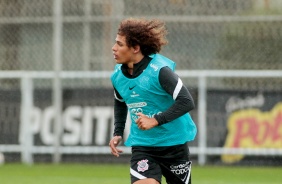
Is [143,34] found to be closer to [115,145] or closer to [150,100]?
[150,100]

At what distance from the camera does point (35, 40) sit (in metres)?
14.7

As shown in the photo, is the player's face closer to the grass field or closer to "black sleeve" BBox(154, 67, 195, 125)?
"black sleeve" BBox(154, 67, 195, 125)

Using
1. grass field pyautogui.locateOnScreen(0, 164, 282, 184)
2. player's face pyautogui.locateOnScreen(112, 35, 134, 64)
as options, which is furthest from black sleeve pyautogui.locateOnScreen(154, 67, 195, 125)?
grass field pyautogui.locateOnScreen(0, 164, 282, 184)

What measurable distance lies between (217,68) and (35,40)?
2.90m

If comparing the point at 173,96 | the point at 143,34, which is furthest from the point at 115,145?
the point at 143,34

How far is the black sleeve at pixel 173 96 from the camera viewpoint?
6.86 m

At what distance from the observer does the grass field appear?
1146 cm

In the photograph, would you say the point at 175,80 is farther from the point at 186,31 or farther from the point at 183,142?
the point at 186,31

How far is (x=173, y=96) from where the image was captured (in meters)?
6.95

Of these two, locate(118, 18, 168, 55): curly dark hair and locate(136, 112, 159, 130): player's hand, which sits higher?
locate(118, 18, 168, 55): curly dark hair

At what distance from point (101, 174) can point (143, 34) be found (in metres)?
5.35

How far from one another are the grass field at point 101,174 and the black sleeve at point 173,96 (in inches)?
172

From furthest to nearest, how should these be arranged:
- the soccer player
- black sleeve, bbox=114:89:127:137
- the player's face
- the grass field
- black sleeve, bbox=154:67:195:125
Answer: the grass field → black sleeve, bbox=114:89:127:137 → the player's face → the soccer player → black sleeve, bbox=154:67:195:125

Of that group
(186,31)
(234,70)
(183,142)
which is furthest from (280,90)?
(183,142)
